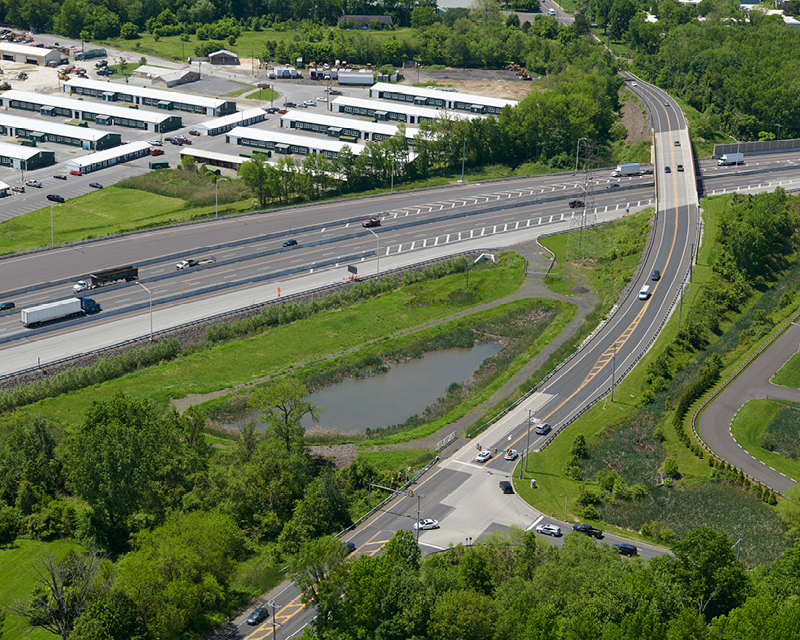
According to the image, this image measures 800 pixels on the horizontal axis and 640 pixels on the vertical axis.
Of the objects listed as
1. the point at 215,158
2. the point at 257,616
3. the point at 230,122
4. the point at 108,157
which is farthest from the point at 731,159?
the point at 257,616

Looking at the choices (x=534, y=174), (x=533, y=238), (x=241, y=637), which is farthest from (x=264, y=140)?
(x=241, y=637)

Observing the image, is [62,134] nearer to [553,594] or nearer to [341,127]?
[341,127]

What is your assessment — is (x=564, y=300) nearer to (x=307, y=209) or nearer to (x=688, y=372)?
(x=688, y=372)

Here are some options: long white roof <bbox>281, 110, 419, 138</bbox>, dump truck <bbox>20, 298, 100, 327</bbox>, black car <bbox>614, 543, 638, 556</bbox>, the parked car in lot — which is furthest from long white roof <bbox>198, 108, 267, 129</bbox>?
black car <bbox>614, 543, 638, 556</bbox>

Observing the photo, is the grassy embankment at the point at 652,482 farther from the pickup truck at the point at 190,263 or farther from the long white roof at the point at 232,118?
the long white roof at the point at 232,118

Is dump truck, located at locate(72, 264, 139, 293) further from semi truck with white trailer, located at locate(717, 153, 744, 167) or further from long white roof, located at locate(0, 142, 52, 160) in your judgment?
semi truck with white trailer, located at locate(717, 153, 744, 167)
